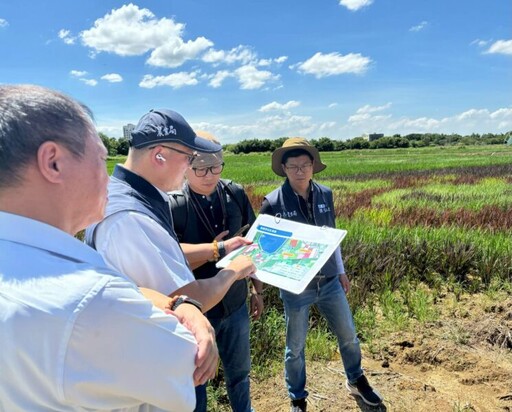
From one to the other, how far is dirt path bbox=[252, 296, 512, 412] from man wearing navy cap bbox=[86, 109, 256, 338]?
5.74 ft

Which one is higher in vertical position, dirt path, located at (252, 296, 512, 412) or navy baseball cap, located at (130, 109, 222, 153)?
navy baseball cap, located at (130, 109, 222, 153)

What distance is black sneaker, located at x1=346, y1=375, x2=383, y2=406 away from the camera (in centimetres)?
267

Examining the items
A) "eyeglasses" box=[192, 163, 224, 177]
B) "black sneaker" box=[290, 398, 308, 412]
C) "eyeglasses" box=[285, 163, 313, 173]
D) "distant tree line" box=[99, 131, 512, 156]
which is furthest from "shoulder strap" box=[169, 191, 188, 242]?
"distant tree line" box=[99, 131, 512, 156]

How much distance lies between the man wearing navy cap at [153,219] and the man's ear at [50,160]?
43 centimetres

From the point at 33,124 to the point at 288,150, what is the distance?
2215mm

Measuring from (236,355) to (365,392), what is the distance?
3.38 ft

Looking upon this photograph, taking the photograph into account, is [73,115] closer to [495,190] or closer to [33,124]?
[33,124]

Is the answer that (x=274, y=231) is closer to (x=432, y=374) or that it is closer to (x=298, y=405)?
(x=298, y=405)

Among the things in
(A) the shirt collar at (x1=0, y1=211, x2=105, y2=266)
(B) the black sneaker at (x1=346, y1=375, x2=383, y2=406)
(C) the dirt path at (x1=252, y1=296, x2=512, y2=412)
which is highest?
(A) the shirt collar at (x1=0, y1=211, x2=105, y2=266)

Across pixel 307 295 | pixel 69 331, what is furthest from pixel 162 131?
pixel 307 295

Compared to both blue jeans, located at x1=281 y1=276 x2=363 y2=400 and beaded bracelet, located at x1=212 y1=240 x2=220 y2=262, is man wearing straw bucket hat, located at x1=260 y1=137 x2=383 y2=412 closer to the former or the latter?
blue jeans, located at x1=281 y1=276 x2=363 y2=400

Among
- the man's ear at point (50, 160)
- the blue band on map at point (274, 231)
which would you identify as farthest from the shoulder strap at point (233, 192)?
the man's ear at point (50, 160)

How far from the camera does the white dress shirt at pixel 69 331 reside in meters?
0.66

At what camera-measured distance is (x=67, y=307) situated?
0.67 metres
